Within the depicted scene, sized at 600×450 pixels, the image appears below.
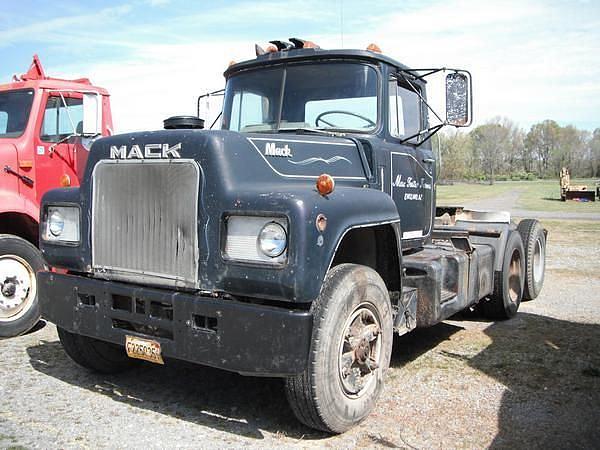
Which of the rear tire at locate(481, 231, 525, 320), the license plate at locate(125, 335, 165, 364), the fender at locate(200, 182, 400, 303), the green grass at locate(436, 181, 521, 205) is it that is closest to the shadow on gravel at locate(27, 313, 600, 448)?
the license plate at locate(125, 335, 165, 364)

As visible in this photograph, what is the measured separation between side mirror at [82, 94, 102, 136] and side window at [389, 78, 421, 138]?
3200 millimetres

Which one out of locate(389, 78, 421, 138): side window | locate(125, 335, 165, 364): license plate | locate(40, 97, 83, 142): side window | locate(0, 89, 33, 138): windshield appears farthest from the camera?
locate(40, 97, 83, 142): side window

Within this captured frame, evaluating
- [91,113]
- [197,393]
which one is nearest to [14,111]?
[91,113]

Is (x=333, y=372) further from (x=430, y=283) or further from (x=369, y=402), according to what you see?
(x=430, y=283)

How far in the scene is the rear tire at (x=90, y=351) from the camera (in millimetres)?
4688

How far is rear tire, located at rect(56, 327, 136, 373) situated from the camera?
4.69 meters

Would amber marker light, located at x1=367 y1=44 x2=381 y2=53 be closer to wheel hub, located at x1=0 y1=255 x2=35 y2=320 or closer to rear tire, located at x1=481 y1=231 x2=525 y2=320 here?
rear tire, located at x1=481 y1=231 x2=525 y2=320

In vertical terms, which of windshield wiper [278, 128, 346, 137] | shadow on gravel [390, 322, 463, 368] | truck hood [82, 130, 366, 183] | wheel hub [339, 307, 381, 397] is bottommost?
shadow on gravel [390, 322, 463, 368]

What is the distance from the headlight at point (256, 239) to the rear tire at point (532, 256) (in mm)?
5308

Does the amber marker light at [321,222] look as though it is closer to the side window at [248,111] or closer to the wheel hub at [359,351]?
the wheel hub at [359,351]

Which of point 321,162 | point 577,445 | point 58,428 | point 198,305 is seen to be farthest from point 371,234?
point 58,428

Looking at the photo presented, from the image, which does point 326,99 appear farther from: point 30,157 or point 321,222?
point 30,157

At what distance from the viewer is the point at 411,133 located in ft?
17.6

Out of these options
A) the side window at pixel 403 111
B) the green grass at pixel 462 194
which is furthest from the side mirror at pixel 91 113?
the green grass at pixel 462 194
